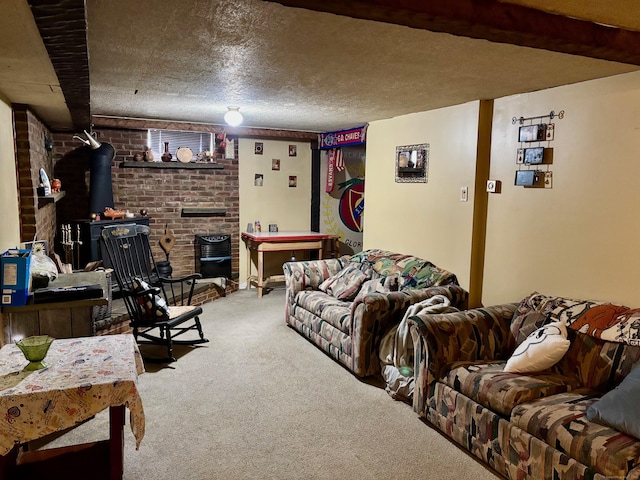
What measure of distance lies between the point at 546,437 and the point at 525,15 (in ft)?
6.22

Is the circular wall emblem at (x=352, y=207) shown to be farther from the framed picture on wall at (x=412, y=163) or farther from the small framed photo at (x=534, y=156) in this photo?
the small framed photo at (x=534, y=156)

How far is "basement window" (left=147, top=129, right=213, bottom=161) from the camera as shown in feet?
20.0

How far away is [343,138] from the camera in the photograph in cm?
632

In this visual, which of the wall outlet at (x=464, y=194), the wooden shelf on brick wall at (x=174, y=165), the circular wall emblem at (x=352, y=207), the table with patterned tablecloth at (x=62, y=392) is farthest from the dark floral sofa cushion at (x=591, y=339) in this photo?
the wooden shelf on brick wall at (x=174, y=165)

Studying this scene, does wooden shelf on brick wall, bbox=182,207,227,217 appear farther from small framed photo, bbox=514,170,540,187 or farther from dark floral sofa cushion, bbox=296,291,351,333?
small framed photo, bbox=514,170,540,187

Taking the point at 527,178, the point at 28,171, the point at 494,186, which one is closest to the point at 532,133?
the point at 527,178

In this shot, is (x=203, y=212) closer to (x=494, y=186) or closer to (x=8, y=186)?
(x=8, y=186)

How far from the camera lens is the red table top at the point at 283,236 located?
20.3 ft

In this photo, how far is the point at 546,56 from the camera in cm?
247

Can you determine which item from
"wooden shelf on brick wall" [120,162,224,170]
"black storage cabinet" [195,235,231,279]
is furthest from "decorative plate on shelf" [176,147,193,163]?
"black storage cabinet" [195,235,231,279]

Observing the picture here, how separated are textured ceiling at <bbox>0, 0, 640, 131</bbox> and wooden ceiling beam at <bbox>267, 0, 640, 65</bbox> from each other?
0.05 meters

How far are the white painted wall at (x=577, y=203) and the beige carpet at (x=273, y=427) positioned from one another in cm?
138

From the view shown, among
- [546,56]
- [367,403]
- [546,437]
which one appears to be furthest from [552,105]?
[367,403]

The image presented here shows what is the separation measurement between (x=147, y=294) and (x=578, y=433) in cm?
324
